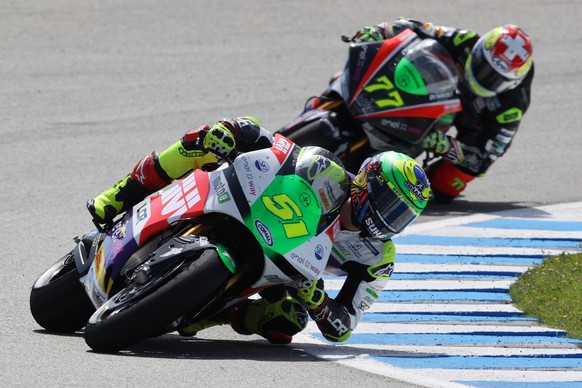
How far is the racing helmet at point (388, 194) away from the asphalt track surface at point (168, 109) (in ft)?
2.76

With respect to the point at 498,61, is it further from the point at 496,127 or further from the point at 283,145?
the point at 283,145

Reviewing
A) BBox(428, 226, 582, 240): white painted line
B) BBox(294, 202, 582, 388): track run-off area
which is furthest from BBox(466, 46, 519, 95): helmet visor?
BBox(428, 226, 582, 240): white painted line

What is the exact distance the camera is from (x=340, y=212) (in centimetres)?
773

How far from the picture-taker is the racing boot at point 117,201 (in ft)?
26.0

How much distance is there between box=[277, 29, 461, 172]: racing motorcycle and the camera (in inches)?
455

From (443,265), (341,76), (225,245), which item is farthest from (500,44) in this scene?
(225,245)

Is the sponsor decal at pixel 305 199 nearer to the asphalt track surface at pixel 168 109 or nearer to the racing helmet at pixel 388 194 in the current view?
the racing helmet at pixel 388 194

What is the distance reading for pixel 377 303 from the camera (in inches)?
353

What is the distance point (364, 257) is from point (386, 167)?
Result: 63 centimetres

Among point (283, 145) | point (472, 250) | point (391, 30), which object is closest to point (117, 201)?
point (283, 145)

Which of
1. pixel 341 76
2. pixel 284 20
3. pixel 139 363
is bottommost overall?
pixel 284 20

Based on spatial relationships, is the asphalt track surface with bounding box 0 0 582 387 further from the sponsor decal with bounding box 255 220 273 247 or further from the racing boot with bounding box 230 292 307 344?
the sponsor decal with bounding box 255 220 273 247

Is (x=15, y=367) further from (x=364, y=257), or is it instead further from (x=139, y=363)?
(x=364, y=257)

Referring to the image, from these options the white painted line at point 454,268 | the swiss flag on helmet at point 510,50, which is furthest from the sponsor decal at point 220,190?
the swiss flag on helmet at point 510,50
